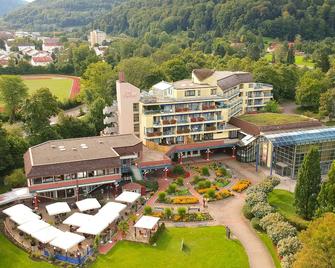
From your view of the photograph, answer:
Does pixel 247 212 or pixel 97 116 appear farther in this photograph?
pixel 97 116

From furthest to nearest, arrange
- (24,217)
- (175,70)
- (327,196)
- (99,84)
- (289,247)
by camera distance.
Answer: (175,70)
(99,84)
(24,217)
(327,196)
(289,247)

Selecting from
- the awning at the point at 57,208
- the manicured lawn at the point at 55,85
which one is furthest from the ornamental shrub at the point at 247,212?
the manicured lawn at the point at 55,85

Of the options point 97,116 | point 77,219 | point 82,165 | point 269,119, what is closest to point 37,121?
point 97,116

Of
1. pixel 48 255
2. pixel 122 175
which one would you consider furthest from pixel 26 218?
pixel 122 175

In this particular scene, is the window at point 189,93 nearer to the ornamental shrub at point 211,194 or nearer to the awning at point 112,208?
the ornamental shrub at point 211,194

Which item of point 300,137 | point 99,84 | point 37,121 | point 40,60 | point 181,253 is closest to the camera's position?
point 181,253

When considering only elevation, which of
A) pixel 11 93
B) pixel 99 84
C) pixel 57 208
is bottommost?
pixel 57 208

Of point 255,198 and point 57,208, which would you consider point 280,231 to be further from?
point 57,208
